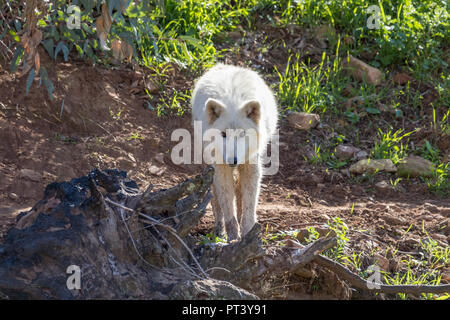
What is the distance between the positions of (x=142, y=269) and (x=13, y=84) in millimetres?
4259

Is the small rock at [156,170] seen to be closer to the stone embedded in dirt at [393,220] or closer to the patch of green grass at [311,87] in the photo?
the patch of green grass at [311,87]

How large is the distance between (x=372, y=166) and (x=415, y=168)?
0.55 m

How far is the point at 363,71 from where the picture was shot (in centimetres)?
900


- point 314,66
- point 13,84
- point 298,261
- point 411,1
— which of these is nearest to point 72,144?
point 13,84

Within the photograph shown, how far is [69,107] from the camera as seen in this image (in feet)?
24.5

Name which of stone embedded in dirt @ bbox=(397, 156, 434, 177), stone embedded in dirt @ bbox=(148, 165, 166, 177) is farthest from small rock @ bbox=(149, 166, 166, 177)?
stone embedded in dirt @ bbox=(397, 156, 434, 177)

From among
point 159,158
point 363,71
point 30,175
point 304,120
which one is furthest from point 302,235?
point 363,71

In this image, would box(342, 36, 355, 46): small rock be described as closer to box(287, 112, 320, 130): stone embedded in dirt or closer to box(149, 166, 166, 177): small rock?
box(287, 112, 320, 130): stone embedded in dirt

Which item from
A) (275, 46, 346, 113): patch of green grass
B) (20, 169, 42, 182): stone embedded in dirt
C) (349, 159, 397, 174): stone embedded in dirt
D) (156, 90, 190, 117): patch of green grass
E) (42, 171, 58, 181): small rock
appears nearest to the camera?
(20, 169, 42, 182): stone embedded in dirt

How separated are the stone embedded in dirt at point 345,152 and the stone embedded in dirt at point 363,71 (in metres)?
1.56

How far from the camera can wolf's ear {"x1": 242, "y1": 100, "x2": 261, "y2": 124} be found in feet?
18.0

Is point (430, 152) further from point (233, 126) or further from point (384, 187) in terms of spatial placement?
point (233, 126)

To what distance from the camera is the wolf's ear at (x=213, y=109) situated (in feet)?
17.8

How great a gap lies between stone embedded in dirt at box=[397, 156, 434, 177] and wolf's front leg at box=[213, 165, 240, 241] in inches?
111
